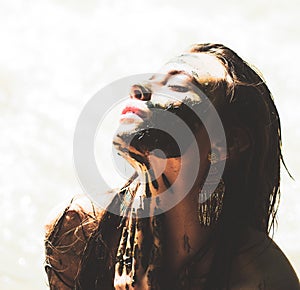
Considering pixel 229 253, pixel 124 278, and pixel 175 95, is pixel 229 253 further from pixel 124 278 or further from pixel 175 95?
pixel 175 95

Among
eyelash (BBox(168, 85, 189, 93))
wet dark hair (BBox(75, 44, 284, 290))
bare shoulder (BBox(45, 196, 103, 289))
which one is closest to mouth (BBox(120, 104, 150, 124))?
eyelash (BBox(168, 85, 189, 93))

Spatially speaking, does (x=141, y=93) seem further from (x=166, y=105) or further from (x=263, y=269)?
(x=263, y=269)

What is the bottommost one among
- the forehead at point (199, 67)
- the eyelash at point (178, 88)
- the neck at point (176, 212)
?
the neck at point (176, 212)

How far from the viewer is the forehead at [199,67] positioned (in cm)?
234

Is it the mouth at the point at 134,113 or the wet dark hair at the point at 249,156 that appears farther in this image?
the wet dark hair at the point at 249,156

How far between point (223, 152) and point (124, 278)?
0.60 m

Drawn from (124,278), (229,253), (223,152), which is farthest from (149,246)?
(223,152)

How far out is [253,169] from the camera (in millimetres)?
2418

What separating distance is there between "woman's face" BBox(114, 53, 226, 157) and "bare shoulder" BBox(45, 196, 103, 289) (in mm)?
518

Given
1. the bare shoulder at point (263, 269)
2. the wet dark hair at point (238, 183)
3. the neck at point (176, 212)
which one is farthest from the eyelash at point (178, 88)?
the bare shoulder at point (263, 269)

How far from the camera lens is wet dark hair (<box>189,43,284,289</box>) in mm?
2357

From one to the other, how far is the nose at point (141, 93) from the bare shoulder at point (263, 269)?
2.17 feet

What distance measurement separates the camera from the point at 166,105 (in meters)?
2.24

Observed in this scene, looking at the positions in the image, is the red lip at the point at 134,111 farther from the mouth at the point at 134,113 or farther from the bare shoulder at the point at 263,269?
the bare shoulder at the point at 263,269
